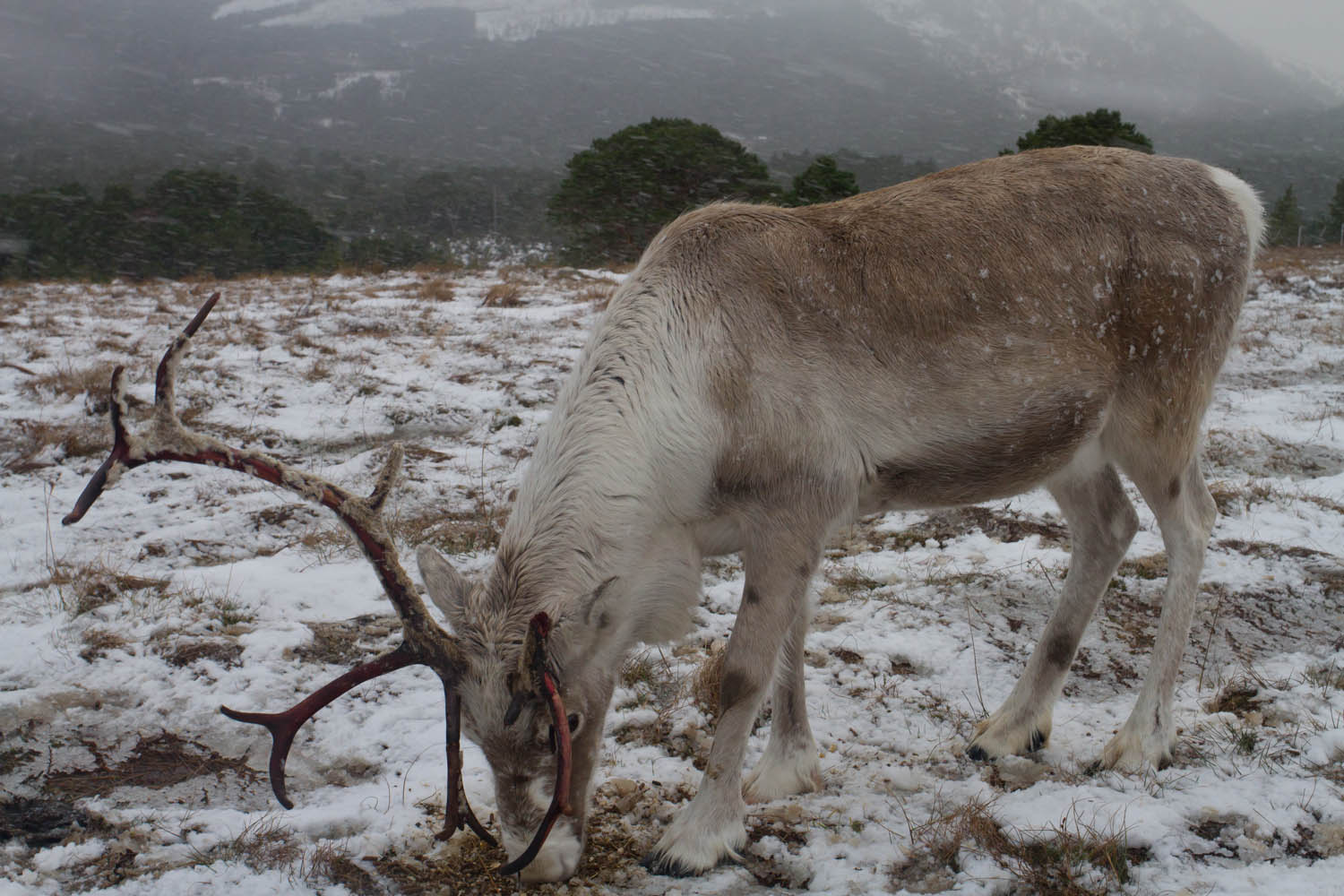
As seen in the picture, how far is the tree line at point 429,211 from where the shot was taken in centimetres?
2708

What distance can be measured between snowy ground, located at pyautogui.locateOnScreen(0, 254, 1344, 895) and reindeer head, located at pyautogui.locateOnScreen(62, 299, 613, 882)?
291 mm

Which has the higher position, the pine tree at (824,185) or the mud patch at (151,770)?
the pine tree at (824,185)

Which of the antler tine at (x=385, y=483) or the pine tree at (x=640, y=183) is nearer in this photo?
the antler tine at (x=385, y=483)

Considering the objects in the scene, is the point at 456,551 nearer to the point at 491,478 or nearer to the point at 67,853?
the point at 491,478

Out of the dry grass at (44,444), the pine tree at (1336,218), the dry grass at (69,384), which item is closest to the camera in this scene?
the dry grass at (44,444)

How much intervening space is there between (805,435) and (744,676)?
79cm

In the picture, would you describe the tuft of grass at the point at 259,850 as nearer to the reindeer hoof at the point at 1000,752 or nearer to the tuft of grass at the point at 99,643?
the tuft of grass at the point at 99,643

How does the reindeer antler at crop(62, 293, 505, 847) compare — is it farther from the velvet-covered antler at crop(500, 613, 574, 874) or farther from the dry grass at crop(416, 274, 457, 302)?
the dry grass at crop(416, 274, 457, 302)

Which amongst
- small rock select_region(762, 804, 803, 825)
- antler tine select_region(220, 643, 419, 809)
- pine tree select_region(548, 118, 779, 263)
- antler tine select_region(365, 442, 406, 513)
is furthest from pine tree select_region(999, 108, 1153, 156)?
antler tine select_region(220, 643, 419, 809)

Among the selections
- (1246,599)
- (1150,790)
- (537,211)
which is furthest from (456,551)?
(537,211)

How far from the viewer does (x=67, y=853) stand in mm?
2637

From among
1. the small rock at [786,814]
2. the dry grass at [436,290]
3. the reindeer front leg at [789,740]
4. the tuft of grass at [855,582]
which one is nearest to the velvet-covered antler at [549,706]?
the small rock at [786,814]

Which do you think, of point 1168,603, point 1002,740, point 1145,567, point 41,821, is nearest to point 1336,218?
point 1145,567

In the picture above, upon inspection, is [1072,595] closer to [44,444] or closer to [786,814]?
[786,814]
